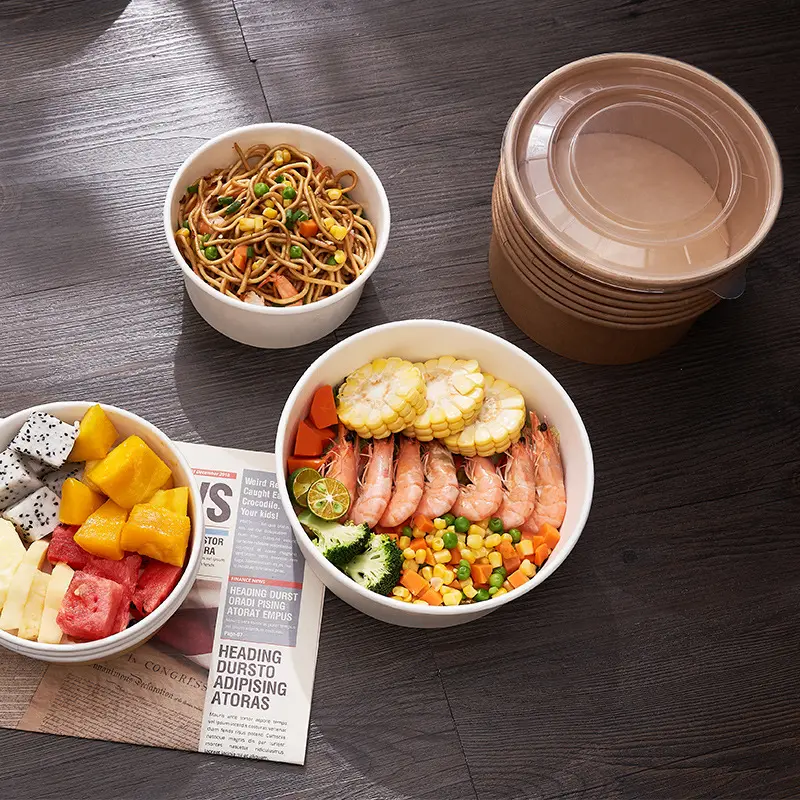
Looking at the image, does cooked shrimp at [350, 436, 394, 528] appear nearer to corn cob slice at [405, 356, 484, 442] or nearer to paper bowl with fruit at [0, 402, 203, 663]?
corn cob slice at [405, 356, 484, 442]

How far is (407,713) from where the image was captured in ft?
6.33

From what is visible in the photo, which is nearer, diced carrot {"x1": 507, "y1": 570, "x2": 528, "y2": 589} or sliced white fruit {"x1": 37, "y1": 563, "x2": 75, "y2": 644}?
sliced white fruit {"x1": 37, "y1": 563, "x2": 75, "y2": 644}

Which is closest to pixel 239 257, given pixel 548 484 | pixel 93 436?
pixel 93 436

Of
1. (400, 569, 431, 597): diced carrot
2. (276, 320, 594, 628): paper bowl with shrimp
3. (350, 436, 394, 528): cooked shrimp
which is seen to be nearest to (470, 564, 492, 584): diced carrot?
(276, 320, 594, 628): paper bowl with shrimp

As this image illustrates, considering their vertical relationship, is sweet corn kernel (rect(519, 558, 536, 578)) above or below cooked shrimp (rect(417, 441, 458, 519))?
below

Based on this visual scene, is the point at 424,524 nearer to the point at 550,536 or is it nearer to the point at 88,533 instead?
the point at 550,536

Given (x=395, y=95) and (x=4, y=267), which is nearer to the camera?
(x=4, y=267)

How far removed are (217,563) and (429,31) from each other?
5.31ft

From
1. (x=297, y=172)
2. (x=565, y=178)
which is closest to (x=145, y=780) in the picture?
(x=297, y=172)

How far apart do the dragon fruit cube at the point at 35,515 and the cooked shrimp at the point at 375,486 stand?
61cm

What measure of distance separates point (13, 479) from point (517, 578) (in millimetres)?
1030

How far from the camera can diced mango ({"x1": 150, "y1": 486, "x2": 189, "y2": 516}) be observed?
178 cm

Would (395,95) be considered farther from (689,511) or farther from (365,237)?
(689,511)

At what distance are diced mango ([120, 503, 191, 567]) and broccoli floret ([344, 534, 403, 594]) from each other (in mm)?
333
